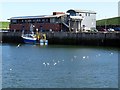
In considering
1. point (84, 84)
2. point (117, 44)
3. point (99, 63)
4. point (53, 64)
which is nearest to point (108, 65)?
point (99, 63)

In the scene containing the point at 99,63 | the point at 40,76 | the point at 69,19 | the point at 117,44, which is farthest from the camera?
the point at 69,19

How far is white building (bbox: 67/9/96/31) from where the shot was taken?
9075 cm

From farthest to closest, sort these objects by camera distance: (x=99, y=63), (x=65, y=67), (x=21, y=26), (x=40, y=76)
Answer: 1. (x=21, y=26)
2. (x=99, y=63)
3. (x=65, y=67)
4. (x=40, y=76)

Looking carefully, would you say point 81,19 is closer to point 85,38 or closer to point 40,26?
point 40,26

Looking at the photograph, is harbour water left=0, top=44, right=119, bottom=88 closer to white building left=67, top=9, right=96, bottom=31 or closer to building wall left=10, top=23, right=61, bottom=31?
white building left=67, top=9, right=96, bottom=31

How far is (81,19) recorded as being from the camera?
299ft

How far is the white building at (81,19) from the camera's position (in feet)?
298

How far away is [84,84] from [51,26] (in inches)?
2464

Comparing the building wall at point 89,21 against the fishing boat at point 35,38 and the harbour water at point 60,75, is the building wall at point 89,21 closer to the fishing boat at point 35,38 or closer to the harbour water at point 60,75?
the fishing boat at point 35,38

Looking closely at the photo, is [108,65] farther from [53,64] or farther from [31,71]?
[31,71]

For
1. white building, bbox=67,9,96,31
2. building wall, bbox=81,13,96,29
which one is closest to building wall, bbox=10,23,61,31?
white building, bbox=67,9,96,31

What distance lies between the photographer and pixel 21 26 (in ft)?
323

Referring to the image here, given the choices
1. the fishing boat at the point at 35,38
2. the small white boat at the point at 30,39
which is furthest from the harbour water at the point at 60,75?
the small white boat at the point at 30,39

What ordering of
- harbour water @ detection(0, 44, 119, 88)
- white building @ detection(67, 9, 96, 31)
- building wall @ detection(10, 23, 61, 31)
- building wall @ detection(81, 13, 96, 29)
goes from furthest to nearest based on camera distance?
building wall @ detection(81, 13, 96, 29)
building wall @ detection(10, 23, 61, 31)
white building @ detection(67, 9, 96, 31)
harbour water @ detection(0, 44, 119, 88)
